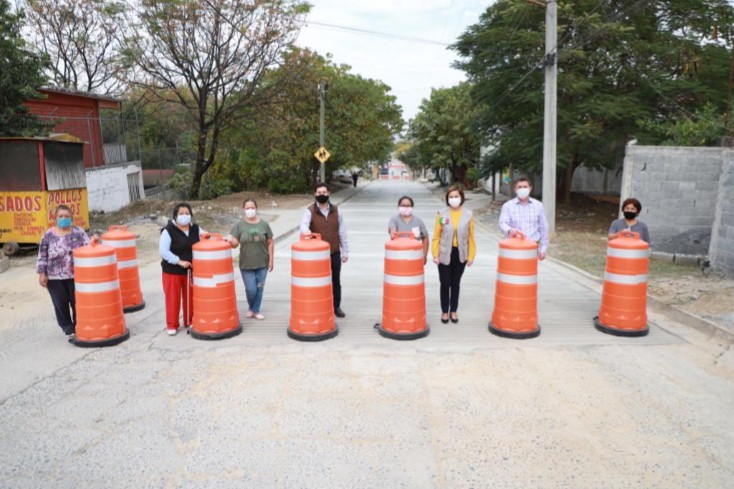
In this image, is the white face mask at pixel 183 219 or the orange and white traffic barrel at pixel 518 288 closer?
the orange and white traffic barrel at pixel 518 288

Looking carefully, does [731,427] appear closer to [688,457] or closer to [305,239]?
[688,457]

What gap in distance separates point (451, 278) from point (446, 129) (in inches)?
1480

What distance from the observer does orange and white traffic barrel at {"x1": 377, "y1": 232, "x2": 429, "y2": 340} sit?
6.10 m

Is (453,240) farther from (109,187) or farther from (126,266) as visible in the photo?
(109,187)

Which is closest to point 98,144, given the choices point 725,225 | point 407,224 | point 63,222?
point 63,222

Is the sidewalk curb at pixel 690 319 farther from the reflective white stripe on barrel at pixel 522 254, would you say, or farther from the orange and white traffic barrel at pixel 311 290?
the orange and white traffic barrel at pixel 311 290

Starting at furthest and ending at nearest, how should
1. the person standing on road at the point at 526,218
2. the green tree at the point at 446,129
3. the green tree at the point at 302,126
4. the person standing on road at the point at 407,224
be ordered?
the green tree at the point at 446,129
the green tree at the point at 302,126
the person standing on road at the point at 526,218
the person standing on road at the point at 407,224

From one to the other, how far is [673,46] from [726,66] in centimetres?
187

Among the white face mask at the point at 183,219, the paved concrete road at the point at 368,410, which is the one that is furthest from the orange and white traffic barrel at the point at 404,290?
the white face mask at the point at 183,219

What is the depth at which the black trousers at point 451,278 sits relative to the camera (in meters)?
6.60

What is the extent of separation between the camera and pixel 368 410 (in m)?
4.45

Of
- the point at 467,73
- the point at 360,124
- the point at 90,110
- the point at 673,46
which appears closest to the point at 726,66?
the point at 673,46

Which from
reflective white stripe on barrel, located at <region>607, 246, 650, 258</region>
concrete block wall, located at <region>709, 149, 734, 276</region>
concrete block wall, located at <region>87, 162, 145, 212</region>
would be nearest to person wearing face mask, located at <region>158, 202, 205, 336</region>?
reflective white stripe on barrel, located at <region>607, 246, 650, 258</region>

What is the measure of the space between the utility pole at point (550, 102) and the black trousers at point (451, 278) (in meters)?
8.91
